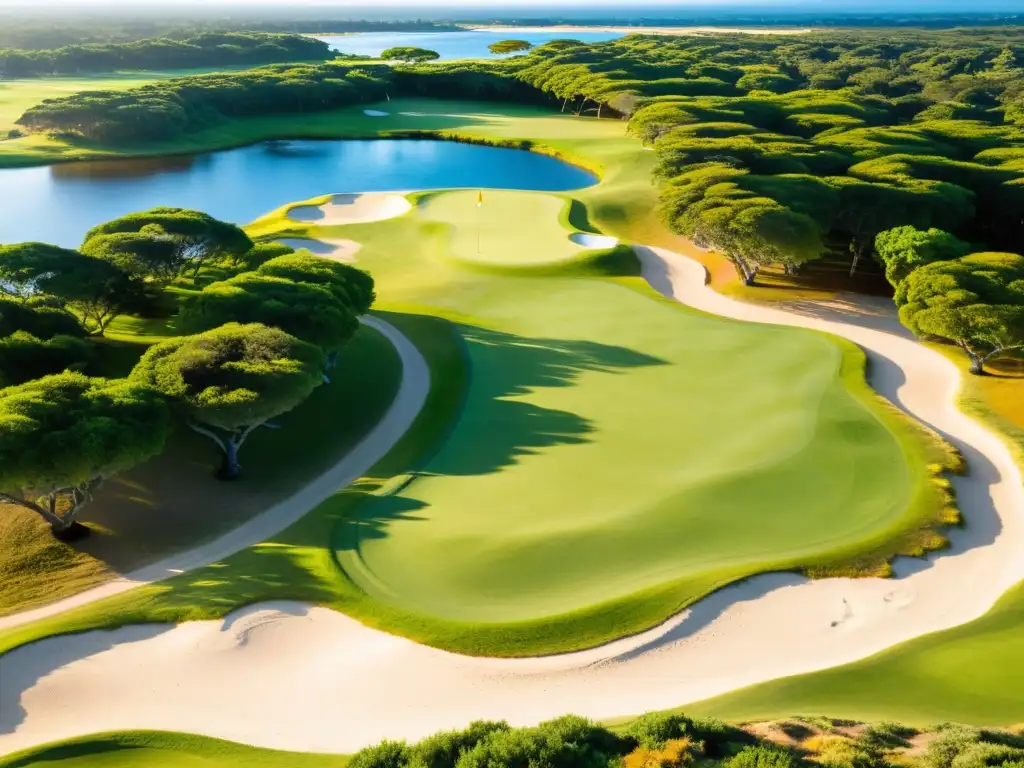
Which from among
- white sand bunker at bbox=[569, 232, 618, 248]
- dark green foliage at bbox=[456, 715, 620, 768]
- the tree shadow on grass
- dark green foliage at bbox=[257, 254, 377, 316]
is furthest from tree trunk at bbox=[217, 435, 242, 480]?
white sand bunker at bbox=[569, 232, 618, 248]

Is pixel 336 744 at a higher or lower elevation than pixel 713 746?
lower

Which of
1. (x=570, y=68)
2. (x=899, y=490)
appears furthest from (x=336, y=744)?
Answer: (x=570, y=68)

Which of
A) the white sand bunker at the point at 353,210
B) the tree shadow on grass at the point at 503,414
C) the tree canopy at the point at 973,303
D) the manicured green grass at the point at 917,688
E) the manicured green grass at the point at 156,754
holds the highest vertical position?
the tree canopy at the point at 973,303

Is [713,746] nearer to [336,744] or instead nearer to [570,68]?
[336,744]

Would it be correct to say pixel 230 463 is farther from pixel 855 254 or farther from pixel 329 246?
pixel 855 254

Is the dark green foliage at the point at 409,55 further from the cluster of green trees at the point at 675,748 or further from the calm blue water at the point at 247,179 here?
the cluster of green trees at the point at 675,748

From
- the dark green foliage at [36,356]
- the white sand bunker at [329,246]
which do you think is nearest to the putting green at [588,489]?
the white sand bunker at [329,246]

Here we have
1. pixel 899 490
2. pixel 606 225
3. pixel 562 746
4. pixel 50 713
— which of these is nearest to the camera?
pixel 562 746
